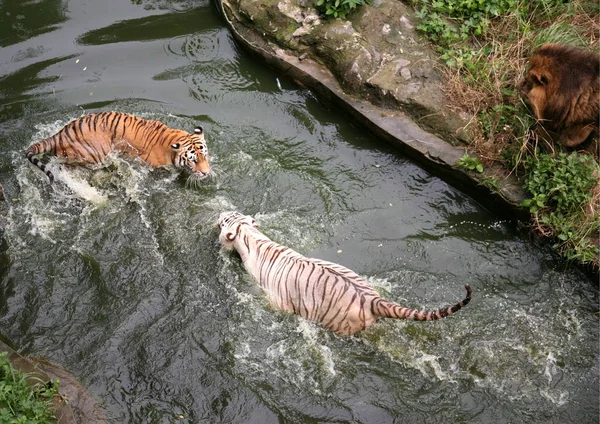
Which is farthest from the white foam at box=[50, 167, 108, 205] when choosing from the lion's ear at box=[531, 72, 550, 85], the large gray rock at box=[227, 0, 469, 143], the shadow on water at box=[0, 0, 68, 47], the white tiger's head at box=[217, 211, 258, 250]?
the lion's ear at box=[531, 72, 550, 85]

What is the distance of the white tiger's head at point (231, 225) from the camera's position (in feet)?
14.6

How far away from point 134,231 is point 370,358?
7.12ft

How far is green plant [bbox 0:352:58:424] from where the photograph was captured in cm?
329

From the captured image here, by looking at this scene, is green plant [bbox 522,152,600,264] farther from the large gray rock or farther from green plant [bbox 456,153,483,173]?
the large gray rock

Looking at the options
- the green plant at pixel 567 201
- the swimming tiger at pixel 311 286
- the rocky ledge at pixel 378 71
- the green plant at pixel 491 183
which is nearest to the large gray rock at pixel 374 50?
the rocky ledge at pixel 378 71

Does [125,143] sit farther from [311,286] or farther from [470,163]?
[470,163]

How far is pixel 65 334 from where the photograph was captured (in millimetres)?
4145

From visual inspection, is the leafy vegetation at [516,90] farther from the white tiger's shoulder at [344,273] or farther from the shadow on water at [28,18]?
the shadow on water at [28,18]

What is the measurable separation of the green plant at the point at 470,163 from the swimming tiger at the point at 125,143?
7.22ft

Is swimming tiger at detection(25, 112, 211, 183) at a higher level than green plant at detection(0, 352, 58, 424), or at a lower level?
higher

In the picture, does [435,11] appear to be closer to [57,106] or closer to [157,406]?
[57,106]

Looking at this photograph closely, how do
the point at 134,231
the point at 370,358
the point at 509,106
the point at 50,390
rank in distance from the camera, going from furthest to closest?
the point at 509,106, the point at 134,231, the point at 370,358, the point at 50,390

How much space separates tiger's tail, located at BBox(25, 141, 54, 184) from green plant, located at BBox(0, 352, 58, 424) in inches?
73.0

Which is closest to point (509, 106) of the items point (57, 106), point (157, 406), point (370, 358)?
point (370, 358)
